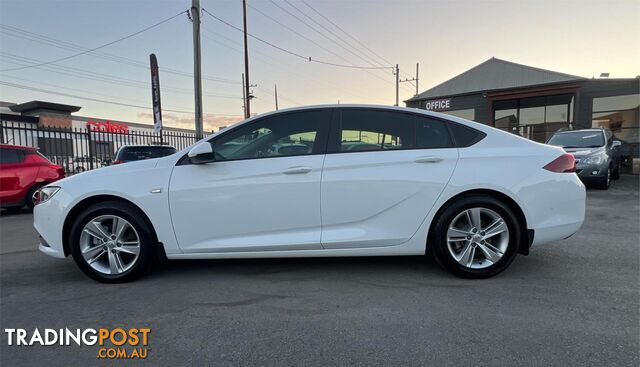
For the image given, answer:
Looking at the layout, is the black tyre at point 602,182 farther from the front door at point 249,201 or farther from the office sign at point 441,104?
the office sign at point 441,104

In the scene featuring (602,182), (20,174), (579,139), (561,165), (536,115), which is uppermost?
(536,115)

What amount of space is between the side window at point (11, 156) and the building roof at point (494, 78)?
20.0 metres

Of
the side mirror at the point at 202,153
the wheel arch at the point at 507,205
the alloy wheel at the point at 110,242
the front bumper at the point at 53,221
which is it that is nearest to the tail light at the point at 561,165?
the wheel arch at the point at 507,205

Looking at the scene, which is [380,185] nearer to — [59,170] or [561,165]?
[561,165]

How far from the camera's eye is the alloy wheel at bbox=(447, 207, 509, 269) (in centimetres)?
315

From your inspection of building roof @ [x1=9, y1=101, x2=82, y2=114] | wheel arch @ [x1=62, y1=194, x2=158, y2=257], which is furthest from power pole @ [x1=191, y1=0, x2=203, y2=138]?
building roof @ [x1=9, y1=101, x2=82, y2=114]

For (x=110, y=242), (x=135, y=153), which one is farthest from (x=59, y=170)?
(x=110, y=242)

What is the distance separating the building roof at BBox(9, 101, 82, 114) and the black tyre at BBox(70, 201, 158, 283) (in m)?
34.1

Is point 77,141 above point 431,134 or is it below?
above

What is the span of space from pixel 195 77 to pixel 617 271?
1377 cm

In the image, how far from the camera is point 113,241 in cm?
326

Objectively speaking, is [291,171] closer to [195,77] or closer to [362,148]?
[362,148]

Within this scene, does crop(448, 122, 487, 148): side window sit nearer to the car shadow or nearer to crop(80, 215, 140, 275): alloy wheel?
crop(80, 215, 140, 275): alloy wheel

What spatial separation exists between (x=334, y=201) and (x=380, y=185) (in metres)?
0.42
